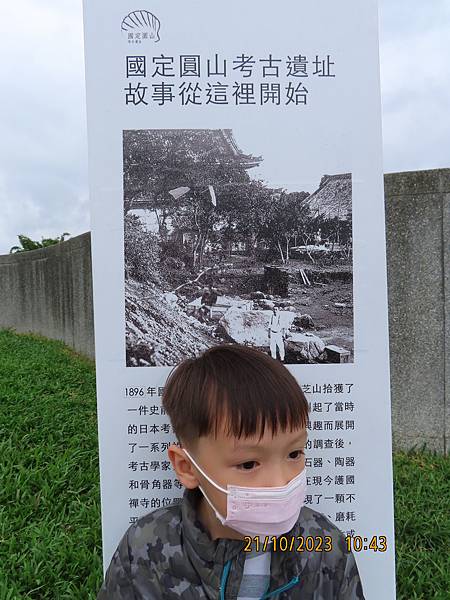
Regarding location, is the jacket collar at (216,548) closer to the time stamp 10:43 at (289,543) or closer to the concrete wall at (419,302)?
the time stamp 10:43 at (289,543)

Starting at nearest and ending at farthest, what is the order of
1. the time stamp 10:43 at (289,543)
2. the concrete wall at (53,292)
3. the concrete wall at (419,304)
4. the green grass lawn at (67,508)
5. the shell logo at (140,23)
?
the time stamp 10:43 at (289,543), the shell logo at (140,23), the green grass lawn at (67,508), the concrete wall at (419,304), the concrete wall at (53,292)

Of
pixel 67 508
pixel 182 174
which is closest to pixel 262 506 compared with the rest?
pixel 182 174

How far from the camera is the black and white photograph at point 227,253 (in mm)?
1493

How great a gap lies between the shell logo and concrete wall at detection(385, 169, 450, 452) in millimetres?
2178

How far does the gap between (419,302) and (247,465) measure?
93.4 inches

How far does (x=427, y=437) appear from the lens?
326 cm

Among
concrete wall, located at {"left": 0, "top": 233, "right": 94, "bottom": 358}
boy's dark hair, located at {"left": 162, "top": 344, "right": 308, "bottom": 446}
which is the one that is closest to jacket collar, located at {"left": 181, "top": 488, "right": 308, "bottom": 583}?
boy's dark hair, located at {"left": 162, "top": 344, "right": 308, "bottom": 446}

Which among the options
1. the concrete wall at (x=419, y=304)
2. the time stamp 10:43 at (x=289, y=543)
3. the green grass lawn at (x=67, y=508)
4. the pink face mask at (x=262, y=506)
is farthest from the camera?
the concrete wall at (x=419, y=304)

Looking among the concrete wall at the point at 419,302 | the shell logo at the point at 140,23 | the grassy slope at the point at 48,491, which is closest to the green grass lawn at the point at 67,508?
the grassy slope at the point at 48,491

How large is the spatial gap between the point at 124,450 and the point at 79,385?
3633 mm

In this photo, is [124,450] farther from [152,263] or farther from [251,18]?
[251,18]

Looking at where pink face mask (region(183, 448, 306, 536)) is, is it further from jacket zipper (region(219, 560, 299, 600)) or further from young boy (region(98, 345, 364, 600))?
jacket zipper (region(219, 560, 299, 600))

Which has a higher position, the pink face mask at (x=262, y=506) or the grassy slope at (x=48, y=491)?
the pink face mask at (x=262, y=506)

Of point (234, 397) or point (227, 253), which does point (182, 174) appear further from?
point (234, 397)
